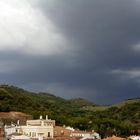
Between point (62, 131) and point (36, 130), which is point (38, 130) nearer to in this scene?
point (36, 130)

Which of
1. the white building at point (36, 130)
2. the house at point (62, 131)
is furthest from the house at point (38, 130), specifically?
the house at point (62, 131)

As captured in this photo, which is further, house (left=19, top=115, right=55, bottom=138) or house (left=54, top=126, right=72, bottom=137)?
house (left=54, top=126, right=72, bottom=137)

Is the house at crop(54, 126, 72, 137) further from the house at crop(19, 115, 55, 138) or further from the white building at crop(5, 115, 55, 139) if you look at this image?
the house at crop(19, 115, 55, 138)

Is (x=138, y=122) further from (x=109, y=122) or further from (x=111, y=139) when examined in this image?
(x=111, y=139)

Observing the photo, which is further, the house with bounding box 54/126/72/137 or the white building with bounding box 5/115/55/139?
the house with bounding box 54/126/72/137

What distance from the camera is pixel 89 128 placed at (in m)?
140

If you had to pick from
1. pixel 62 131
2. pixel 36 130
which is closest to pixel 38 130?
pixel 36 130

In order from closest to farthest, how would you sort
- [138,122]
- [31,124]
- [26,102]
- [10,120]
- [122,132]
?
[31,124] < [10,120] < [122,132] < [26,102] < [138,122]

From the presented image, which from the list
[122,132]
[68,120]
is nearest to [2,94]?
[68,120]

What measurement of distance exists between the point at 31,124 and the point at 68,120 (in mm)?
37410

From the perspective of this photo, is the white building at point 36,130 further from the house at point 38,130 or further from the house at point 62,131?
the house at point 62,131

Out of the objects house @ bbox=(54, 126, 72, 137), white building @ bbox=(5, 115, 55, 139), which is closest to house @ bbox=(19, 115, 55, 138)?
white building @ bbox=(5, 115, 55, 139)

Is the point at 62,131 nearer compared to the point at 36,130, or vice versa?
the point at 36,130

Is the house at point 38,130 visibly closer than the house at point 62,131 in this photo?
Yes
